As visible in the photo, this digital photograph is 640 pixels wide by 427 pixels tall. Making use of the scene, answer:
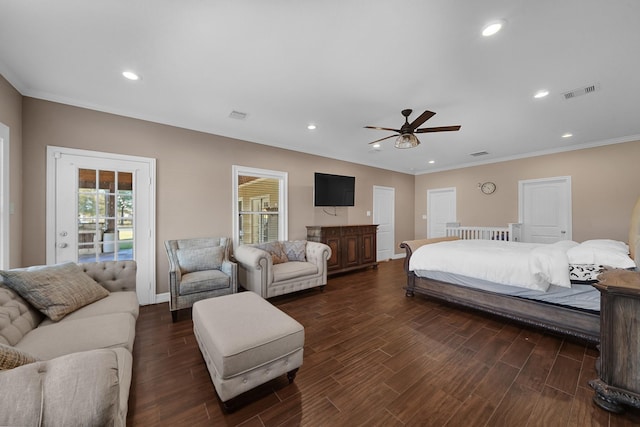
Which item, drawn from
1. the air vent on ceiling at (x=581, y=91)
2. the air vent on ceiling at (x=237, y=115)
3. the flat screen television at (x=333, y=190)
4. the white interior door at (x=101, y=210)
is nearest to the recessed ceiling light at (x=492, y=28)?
the air vent on ceiling at (x=581, y=91)

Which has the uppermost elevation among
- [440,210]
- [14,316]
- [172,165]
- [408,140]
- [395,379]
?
[408,140]

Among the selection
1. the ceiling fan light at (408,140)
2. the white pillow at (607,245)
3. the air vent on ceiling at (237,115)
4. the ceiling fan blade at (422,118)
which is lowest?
the white pillow at (607,245)

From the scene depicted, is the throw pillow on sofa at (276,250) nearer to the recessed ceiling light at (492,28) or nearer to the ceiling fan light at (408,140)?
the ceiling fan light at (408,140)

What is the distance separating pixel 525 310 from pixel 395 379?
5.86ft

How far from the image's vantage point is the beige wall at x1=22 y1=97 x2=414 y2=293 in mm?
2658

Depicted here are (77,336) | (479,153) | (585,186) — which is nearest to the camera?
(77,336)

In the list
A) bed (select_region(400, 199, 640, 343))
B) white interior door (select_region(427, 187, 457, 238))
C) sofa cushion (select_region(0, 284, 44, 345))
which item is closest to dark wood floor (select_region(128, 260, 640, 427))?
bed (select_region(400, 199, 640, 343))

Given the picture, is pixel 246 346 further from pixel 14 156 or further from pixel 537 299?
pixel 14 156

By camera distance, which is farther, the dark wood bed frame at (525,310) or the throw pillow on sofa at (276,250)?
the throw pillow on sofa at (276,250)

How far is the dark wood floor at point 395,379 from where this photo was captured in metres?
1.50

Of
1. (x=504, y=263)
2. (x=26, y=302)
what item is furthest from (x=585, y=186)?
(x=26, y=302)

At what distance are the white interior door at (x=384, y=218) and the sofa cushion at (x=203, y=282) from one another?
4.26m

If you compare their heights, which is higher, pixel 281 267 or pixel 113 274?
pixel 113 274

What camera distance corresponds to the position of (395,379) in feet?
5.99
